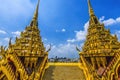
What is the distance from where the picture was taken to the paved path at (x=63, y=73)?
1773 centimetres

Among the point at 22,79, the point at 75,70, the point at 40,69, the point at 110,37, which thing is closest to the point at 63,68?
the point at 75,70

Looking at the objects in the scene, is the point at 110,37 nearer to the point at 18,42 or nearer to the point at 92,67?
the point at 92,67

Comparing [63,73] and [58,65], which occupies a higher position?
[58,65]

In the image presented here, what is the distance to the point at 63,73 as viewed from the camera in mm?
18594

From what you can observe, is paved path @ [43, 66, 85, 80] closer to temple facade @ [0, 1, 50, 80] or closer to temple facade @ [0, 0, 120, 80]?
temple facade @ [0, 0, 120, 80]

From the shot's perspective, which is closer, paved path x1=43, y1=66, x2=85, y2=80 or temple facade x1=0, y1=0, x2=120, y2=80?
temple facade x1=0, y1=0, x2=120, y2=80

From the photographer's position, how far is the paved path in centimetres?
1773

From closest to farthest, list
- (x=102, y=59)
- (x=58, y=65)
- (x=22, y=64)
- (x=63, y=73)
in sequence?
(x=22, y=64), (x=102, y=59), (x=63, y=73), (x=58, y=65)

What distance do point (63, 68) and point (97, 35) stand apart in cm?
592

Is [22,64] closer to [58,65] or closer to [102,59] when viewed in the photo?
[58,65]

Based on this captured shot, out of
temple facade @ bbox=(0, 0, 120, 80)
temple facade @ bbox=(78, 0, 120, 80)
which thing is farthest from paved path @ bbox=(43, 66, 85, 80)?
temple facade @ bbox=(78, 0, 120, 80)

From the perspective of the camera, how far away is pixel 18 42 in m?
22.1

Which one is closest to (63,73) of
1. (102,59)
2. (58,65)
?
(58,65)

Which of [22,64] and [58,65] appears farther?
[58,65]
